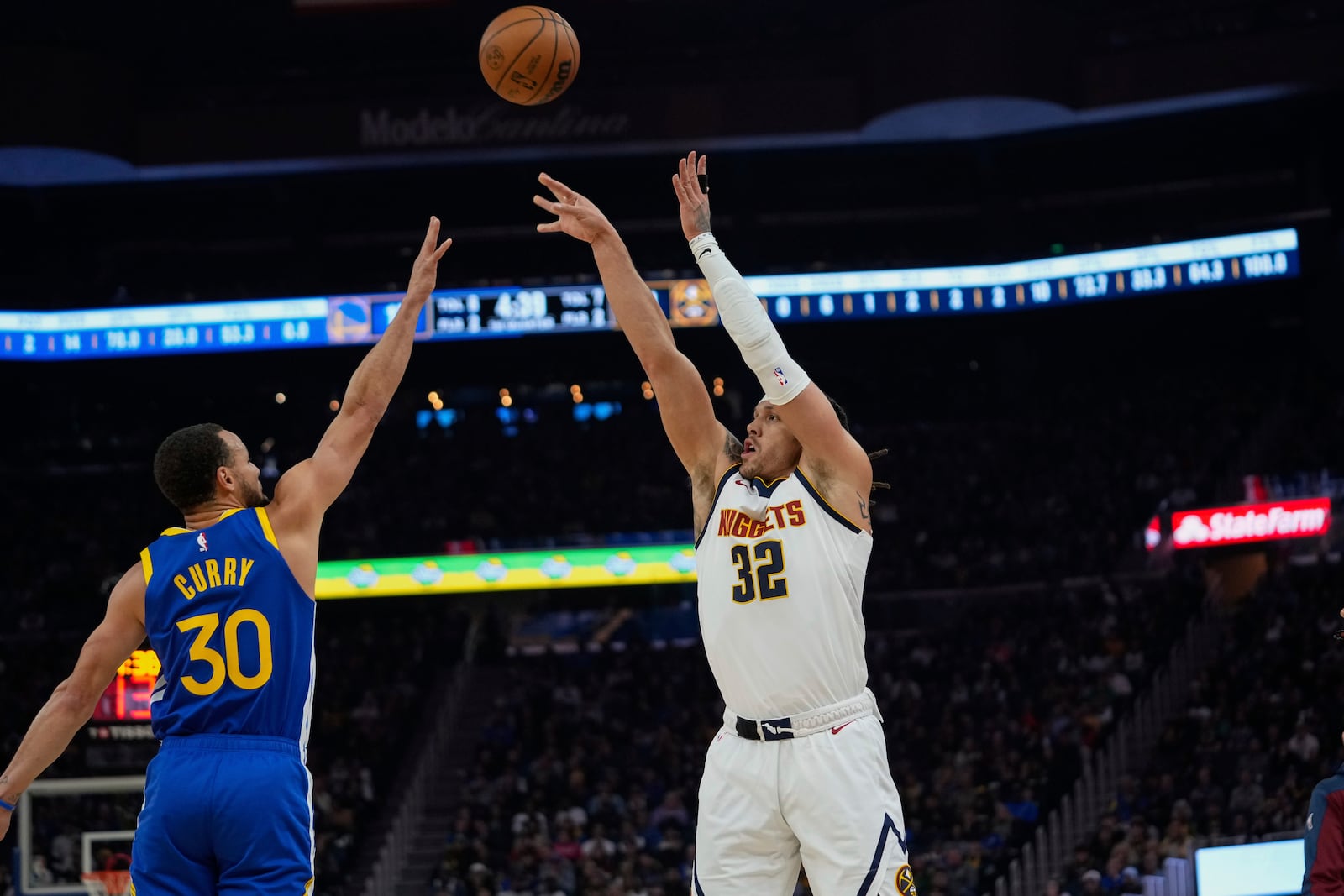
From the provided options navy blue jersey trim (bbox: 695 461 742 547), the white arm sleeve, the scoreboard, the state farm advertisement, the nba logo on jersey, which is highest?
the scoreboard

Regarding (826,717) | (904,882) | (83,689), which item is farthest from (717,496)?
(83,689)

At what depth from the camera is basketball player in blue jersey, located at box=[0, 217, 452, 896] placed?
440 centimetres

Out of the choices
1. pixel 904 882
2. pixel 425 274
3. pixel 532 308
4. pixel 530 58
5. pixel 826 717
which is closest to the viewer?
pixel 904 882

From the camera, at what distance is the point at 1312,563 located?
23.7m

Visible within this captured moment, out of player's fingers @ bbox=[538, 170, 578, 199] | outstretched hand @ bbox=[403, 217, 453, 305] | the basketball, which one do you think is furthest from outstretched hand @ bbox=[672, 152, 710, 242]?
the basketball

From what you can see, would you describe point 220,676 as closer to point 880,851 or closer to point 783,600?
point 783,600

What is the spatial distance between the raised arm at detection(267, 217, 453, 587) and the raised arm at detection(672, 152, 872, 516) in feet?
3.62

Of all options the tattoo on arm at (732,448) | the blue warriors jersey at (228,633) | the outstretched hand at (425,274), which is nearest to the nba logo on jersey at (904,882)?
the tattoo on arm at (732,448)

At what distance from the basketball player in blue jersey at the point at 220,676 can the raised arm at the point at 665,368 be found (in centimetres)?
116

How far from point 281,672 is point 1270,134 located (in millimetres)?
27326

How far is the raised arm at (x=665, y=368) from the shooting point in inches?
212

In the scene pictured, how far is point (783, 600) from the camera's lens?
501cm

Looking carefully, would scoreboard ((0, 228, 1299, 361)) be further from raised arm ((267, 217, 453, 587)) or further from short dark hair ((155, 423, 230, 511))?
short dark hair ((155, 423, 230, 511))

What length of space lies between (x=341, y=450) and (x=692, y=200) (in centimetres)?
157
